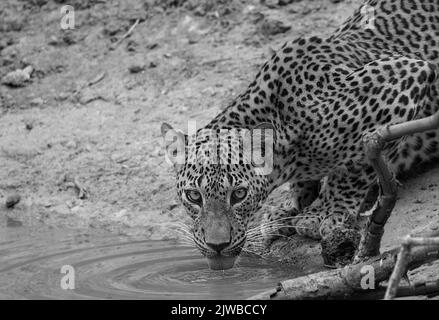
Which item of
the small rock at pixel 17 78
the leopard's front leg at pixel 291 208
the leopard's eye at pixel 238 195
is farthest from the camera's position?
the small rock at pixel 17 78

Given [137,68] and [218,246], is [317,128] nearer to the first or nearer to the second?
[218,246]

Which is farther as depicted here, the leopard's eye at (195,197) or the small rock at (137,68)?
the small rock at (137,68)

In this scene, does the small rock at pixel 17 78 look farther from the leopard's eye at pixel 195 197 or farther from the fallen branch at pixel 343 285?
the fallen branch at pixel 343 285

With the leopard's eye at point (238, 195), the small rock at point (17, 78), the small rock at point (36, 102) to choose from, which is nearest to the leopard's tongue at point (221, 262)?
the leopard's eye at point (238, 195)

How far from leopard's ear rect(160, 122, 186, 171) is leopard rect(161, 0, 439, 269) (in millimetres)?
12

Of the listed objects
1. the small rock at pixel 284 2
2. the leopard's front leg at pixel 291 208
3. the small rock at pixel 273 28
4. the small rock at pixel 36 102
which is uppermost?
the small rock at pixel 284 2

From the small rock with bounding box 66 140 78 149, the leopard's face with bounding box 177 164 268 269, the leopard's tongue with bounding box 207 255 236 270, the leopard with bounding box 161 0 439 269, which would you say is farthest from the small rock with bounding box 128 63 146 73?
the leopard's tongue with bounding box 207 255 236 270

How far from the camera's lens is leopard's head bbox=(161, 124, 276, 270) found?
990 centimetres

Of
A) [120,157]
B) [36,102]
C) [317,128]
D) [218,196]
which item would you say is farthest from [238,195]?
[36,102]

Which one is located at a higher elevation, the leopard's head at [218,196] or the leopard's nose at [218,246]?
the leopard's head at [218,196]

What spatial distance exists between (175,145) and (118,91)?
4.40 meters

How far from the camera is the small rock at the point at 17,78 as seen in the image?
15836mm

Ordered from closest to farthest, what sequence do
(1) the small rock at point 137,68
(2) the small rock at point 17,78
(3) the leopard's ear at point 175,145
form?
(3) the leopard's ear at point 175,145 → (1) the small rock at point 137,68 → (2) the small rock at point 17,78

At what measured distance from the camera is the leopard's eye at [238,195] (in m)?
10.2
